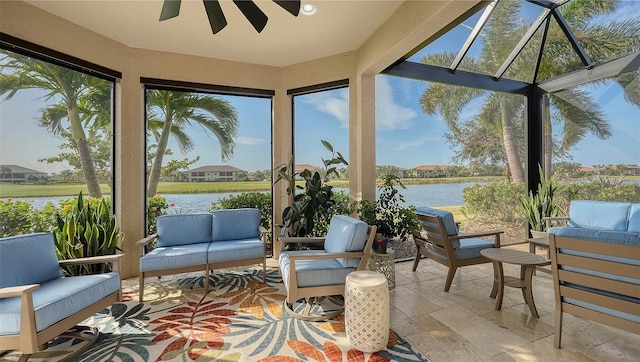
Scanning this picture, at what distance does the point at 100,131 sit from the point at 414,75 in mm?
4736

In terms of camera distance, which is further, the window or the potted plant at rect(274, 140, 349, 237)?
the window

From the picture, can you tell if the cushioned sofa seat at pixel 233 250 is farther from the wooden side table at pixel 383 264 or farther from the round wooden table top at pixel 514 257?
the round wooden table top at pixel 514 257

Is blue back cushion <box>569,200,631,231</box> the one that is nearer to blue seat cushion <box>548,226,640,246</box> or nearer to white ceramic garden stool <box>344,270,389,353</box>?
blue seat cushion <box>548,226,640,246</box>

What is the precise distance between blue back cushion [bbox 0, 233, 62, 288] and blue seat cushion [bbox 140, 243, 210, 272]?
29.0 inches

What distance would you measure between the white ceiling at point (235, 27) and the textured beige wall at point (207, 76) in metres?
0.12

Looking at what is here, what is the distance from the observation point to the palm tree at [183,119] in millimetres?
4266

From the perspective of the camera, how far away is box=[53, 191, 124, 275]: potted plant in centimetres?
300

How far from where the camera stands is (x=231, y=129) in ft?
15.2

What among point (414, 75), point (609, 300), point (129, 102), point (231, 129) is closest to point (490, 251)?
point (609, 300)

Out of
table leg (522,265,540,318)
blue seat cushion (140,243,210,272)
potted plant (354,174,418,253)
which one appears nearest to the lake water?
potted plant (354,174,418,253)

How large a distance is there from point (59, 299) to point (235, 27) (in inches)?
130

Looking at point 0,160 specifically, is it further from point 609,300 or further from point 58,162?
point 609,300

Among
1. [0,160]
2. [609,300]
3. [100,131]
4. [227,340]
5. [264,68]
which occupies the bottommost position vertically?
[227,340]

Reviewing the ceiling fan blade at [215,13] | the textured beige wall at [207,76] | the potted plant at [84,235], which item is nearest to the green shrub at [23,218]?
the potted plant at [84,235]
